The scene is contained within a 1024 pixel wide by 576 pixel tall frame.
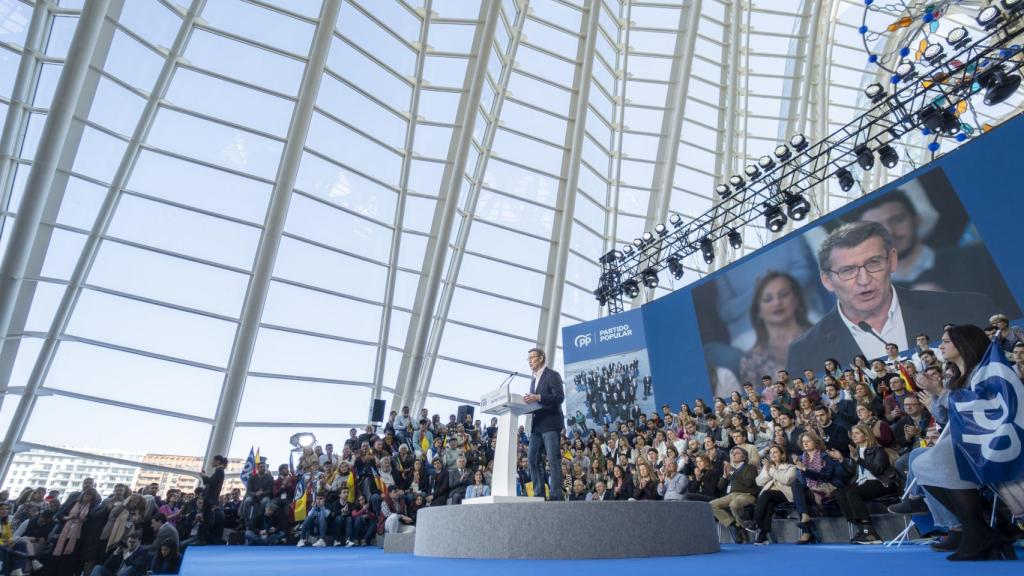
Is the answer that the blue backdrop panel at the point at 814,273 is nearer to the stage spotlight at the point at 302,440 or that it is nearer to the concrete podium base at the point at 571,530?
the stage spotlight at the point at 302,440

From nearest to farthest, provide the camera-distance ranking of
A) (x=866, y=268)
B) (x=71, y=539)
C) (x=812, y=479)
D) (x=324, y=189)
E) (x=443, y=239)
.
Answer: (x=812, y=479) < (x=71, y=539) < (x=866, y=268) < (x=324, y=189) < (x=443, y=239)

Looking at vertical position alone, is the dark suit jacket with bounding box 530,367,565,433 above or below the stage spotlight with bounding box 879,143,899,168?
below

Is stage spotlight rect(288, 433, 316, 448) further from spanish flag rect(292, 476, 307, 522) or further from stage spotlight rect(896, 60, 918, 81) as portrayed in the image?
stage spotlight rect(896, 60, 918, 81)

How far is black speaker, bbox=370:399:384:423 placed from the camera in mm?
12695

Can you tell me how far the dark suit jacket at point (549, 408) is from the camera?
4934mm

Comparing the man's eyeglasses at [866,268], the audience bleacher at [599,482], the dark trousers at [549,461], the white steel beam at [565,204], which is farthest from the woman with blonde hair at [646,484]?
the white steel beam at [565,204]

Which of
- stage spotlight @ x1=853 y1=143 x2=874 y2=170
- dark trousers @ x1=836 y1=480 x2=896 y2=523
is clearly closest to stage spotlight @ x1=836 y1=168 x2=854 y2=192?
stage spotlight @ x1=853 y1=143 x2=874 y2=170

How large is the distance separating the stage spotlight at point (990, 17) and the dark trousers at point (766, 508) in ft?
22.1

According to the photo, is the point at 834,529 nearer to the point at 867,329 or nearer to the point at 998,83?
the point at 867,329

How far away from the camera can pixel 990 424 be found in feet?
9.64

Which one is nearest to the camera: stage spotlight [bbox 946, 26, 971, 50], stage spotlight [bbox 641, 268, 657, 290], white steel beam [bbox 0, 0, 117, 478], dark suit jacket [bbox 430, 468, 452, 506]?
stage spotlight [bbox 946, 26, 971, 50]

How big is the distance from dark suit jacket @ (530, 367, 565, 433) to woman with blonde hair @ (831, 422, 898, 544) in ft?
8.03

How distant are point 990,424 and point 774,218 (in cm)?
910

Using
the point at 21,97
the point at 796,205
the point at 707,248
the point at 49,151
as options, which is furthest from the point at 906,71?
the point at 21,97
